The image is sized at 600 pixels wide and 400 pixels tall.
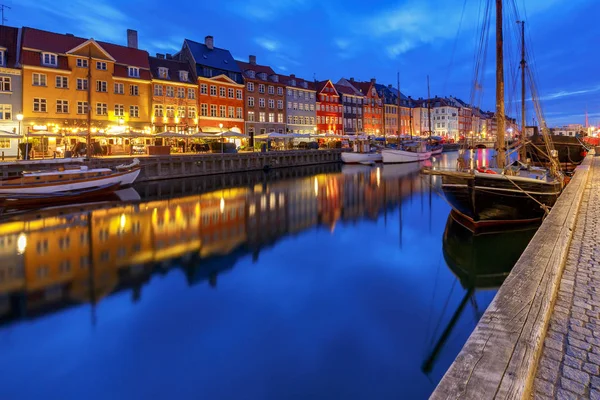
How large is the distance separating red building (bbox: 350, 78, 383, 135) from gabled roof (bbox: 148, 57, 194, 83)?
136 ft

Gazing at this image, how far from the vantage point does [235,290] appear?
33.0ft

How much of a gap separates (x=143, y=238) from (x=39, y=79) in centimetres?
2906

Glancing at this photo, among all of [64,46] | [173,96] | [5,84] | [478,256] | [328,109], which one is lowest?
[478,256]

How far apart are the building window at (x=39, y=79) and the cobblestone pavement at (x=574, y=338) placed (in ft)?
135

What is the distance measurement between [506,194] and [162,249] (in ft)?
39.8

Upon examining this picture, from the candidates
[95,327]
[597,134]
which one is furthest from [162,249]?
[597,134]

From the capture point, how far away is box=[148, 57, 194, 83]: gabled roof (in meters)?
44.5

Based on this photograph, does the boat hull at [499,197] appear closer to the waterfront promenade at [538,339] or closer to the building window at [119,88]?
the waterfront promenade at [538,339]

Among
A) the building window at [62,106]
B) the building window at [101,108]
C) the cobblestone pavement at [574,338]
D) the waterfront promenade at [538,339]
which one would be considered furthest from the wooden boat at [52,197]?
the cobblestone pavement at [574,338]

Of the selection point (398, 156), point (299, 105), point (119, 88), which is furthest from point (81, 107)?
point (398, 156)

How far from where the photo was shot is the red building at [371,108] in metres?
80.5

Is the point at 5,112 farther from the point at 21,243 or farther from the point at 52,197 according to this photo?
the point at 21,243

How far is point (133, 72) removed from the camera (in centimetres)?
4162

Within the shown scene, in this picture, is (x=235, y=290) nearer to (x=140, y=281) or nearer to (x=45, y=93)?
(x=140, y=281)
